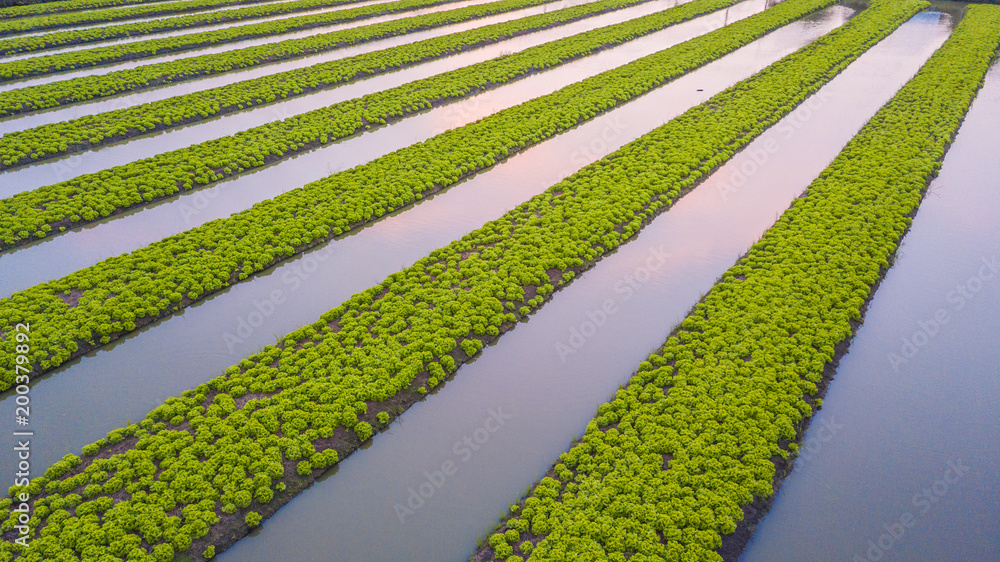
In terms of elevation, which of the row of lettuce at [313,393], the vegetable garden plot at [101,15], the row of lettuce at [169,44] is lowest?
the row of lettuce at [313,393]

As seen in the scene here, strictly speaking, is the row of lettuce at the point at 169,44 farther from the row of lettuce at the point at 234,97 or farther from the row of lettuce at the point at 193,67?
the row of lettuce at the point at 234,97

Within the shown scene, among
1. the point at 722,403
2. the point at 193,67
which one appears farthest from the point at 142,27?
the point at 722,403

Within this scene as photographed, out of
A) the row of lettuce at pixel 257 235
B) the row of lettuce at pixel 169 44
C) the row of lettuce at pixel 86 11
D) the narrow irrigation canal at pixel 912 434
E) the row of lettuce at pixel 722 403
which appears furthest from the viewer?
the row of lettuce at pixel 86 11

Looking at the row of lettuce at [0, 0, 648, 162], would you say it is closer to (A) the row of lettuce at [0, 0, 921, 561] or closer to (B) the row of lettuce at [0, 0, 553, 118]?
(B) the row of lettuce at [0, 0, 553, 118]

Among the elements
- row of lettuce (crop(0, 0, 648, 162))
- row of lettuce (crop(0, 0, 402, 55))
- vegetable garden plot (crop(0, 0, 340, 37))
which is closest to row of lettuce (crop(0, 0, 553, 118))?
row of lettuce (crop(0, 0, 648, 162))

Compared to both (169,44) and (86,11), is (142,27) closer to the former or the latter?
(169,44)

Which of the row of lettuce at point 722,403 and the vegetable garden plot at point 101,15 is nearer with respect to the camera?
the row of lettuce at point 722,403

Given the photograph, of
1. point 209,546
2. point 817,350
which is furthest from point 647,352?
point 209,546

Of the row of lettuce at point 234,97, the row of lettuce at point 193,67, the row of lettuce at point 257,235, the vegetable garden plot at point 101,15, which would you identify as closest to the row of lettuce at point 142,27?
the vegetable garden plot at point 101,15
